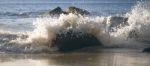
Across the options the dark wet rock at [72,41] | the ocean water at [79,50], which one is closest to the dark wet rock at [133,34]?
the ocean water at [79,50]

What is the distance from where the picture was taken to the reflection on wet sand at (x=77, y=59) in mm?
13828

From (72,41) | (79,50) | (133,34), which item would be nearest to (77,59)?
(79,50)

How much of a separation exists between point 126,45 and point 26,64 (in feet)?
17.6

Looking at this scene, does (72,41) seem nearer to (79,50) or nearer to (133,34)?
(79,50)

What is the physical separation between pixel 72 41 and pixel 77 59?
2.39 metres

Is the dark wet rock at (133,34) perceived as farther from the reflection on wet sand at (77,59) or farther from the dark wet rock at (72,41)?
the reflection on wet sand at (77,59)

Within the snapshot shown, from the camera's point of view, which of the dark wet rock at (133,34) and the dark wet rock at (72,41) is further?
the dark wet rock at (133,34)

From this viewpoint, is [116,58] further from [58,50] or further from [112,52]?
[58,50]

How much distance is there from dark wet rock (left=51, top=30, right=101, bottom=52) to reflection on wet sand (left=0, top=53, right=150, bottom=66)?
1019 millimetres

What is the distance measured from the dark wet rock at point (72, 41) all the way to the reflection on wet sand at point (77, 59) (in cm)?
102

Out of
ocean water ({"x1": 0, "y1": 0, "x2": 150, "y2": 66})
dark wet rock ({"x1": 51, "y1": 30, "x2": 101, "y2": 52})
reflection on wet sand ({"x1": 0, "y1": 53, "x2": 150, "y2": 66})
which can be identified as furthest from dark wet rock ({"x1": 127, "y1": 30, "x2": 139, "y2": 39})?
reflection on wet sand ({"x1": 0, "y1": 53, "x2": 150, "y2": 66})

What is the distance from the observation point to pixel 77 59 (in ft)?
48.6

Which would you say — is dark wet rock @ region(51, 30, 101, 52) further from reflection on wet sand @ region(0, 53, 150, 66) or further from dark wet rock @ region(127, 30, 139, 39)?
dark wet rock @ region(127, 30, 139, 39)

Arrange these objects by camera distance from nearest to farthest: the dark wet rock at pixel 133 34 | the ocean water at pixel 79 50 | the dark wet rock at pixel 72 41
Answer: the ocean water at pixel 79 50, the dark wet rock at pixel 72 41, the dark wet rock at pixel 133 34
